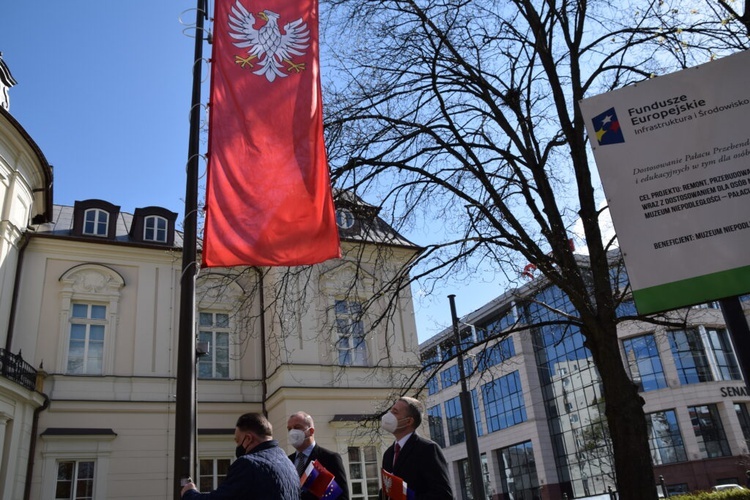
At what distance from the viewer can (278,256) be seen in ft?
21.5

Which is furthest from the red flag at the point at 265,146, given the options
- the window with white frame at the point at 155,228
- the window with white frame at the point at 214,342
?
the window with white frame at the point at 155,228

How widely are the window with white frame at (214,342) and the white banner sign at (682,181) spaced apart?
2062 centimetres

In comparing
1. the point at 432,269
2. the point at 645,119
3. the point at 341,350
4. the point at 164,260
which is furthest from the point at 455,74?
the point at 164,260

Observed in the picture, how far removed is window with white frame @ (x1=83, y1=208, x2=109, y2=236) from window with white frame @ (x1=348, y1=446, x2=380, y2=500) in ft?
40.3

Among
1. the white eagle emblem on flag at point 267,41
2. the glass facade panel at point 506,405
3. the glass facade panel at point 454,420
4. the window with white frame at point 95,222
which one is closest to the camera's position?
the white eagle emblem on flag at point 267,41

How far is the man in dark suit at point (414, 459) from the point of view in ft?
16.0

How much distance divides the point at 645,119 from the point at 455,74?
8007 millimetres

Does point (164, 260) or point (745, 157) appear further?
point (164, 260)

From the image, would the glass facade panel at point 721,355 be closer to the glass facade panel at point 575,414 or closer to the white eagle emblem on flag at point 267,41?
the glass facade panel at point 575,414

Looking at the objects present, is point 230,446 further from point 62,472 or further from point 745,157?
point 745,157

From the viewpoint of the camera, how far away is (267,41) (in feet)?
24.3

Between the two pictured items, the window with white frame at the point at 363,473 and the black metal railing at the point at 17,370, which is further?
the window with white frame at the point at 363,473

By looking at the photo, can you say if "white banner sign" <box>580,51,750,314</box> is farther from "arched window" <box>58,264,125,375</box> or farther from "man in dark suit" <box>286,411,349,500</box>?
"arched window" <box>58,264,125,375</box>

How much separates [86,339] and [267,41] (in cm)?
1737
